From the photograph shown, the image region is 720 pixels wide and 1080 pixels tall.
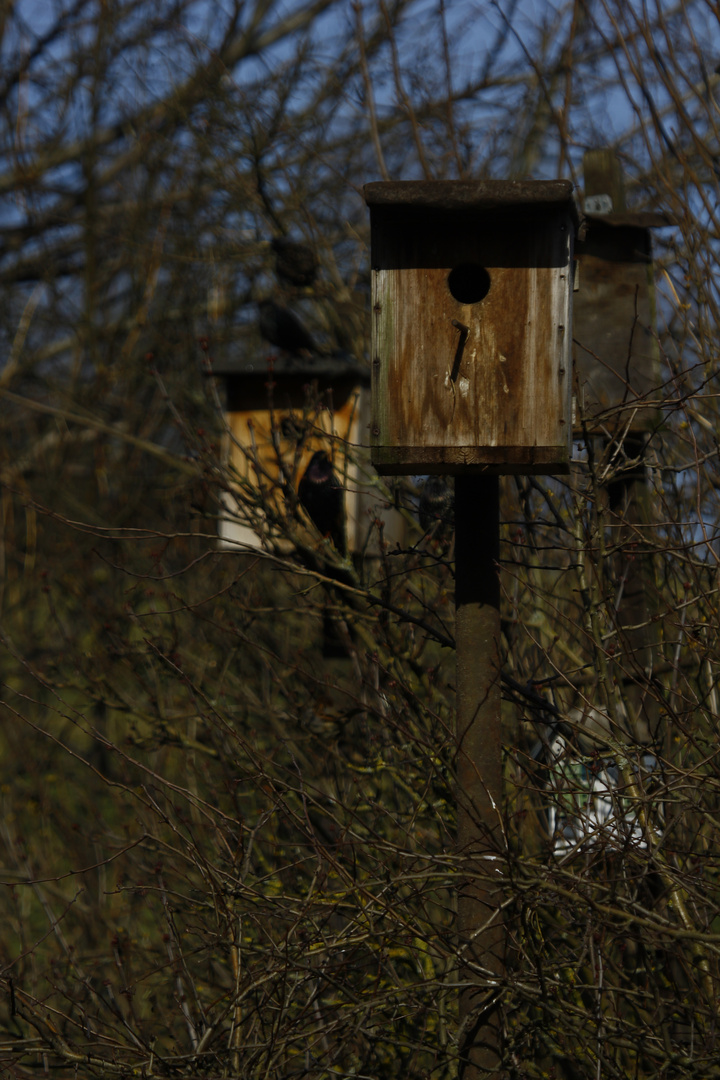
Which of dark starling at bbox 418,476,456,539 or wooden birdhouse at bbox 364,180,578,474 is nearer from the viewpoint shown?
wooden birdhouse at bbox 364,180,578,474

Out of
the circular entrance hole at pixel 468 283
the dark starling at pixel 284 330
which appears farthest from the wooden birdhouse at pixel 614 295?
the dark starling at pixel 284 330

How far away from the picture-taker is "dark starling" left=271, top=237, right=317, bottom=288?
23.7 feet

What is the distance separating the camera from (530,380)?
2971 mm

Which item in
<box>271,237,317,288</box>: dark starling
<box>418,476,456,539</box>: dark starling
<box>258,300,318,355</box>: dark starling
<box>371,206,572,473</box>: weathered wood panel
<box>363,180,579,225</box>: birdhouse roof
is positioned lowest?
<box>418,476,456,539</box>: dark starling

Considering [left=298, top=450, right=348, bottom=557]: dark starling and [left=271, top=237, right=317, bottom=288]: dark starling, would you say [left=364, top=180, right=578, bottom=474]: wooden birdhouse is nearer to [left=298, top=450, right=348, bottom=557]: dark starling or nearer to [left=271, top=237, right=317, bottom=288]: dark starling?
[left=298, top=450, right=348, bottom=557]: dark starling

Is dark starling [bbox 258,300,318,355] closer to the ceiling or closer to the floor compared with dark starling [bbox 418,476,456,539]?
closer to the ceiling

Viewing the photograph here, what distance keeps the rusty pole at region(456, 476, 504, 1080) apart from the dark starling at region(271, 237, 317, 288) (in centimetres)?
442

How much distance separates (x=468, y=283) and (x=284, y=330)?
3162 millimetres

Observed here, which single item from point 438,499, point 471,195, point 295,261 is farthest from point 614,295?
point 295,261

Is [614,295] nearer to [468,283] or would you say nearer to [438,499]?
[438,499]

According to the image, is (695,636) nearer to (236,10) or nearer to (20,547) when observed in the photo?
(20,547)

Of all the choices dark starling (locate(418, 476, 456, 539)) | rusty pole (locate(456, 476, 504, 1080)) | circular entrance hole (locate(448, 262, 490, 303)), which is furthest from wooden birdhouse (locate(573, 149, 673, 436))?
rusty pole (locate(456, 476, 504, 1080))

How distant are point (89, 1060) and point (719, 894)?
1800mm

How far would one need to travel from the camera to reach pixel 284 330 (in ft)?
20.4
